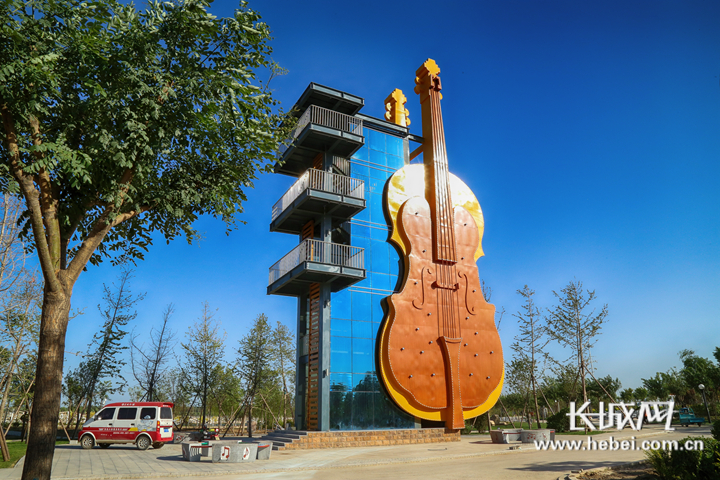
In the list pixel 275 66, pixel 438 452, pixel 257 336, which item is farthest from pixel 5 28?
pixel 257 336

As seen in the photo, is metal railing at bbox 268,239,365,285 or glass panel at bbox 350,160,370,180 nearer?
metal railing at bbox 268,239,365,285

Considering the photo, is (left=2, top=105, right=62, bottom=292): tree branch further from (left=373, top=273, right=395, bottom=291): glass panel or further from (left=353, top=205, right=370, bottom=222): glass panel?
(left=353, top=205, right=370, bottom=222): glass panel

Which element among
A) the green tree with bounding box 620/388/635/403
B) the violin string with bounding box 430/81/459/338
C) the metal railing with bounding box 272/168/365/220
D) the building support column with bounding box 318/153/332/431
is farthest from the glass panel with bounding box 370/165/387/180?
the green tree with bounding box 620/388/635/403

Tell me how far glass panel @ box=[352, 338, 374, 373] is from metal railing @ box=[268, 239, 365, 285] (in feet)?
11.3

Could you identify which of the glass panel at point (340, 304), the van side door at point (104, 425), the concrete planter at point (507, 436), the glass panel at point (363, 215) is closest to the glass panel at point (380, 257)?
the glass panel at point (363, 215)

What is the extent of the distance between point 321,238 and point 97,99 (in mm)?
13640

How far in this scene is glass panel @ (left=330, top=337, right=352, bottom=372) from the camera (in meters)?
20.5

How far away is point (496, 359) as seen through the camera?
2256 cm

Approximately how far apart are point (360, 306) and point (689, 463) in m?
15.0

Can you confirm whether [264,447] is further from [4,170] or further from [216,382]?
[216,382]

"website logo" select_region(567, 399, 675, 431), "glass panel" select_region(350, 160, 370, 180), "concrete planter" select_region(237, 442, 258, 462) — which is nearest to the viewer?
"website logo" select_region(567, 399, 675, 431)

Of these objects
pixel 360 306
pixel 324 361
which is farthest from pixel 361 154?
pixel 324 361

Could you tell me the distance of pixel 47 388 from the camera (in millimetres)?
8492

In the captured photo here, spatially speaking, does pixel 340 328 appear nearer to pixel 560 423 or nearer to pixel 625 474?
pixel 625 474
